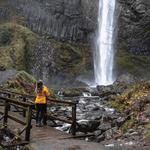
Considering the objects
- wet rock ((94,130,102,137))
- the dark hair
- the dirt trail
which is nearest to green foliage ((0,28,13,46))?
wet rock ((94,130,102,137))

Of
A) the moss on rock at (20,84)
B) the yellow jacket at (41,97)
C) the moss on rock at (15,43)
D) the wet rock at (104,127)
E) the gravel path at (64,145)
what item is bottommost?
the wet rock at (104,127)

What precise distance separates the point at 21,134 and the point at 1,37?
39.7 meters

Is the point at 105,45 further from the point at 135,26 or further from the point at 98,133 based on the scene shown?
the point at 98,133

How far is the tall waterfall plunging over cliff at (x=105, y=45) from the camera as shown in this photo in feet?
186

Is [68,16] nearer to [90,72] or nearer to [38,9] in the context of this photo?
[38,9]

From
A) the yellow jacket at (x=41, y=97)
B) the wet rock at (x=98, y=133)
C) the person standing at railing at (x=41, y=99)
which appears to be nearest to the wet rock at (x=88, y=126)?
the wet rock at (x=98, y=133)

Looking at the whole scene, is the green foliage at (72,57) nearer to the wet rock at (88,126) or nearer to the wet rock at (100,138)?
the wet rock at (88,126)

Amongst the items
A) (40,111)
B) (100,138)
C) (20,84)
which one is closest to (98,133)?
(100,138)

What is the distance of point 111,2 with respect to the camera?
60156 millimetres

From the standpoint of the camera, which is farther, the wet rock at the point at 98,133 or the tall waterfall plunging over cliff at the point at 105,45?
the tall waterfall plunging over cliff at the point at 105,45

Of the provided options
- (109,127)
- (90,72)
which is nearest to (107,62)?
(90,72)

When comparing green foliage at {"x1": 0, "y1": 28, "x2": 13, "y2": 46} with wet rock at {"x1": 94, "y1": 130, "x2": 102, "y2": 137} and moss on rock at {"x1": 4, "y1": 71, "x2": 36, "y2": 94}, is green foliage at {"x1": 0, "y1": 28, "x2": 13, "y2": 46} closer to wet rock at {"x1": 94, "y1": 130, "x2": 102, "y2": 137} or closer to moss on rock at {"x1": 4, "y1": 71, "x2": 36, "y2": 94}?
moss on rock at {"x1": 4, "y1": 71, "x2": 36, "y2": 94}

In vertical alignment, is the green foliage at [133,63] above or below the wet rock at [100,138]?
above

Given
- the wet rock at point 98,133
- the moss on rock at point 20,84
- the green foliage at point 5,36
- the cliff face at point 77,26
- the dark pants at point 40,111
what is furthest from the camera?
the cliff face at point 77,26
